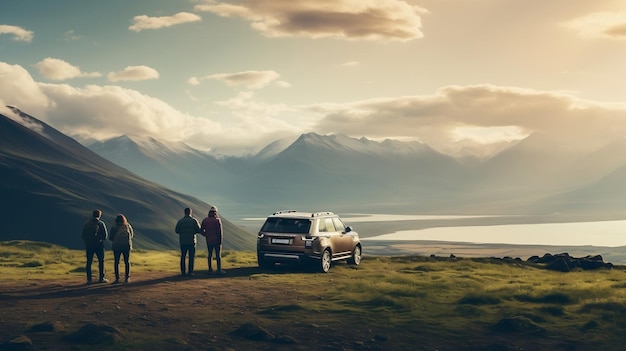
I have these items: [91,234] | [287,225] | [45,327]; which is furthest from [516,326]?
[91,234]

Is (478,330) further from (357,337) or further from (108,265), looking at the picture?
(108,265)

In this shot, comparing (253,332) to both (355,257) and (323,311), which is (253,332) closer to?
(323,311)

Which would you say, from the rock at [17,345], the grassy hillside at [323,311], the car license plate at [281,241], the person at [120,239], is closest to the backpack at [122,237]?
the person at [120,239]

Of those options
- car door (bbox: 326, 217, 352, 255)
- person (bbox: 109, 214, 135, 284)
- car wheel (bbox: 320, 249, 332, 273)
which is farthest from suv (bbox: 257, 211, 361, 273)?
person (bbox: 109, 214, 135, 284)

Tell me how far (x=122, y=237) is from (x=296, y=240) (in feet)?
24.5

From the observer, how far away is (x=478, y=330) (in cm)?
1688

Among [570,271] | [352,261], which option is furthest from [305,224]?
[570,271]

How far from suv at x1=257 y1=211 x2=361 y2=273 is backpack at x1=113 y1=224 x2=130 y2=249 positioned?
6113mm

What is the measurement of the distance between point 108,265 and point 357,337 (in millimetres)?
23378

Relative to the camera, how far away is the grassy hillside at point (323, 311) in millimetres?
15414

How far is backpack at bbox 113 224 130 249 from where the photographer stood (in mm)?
24297

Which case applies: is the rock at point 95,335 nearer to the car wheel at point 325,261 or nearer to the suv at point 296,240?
the suv at point 296,240

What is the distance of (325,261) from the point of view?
29438mm

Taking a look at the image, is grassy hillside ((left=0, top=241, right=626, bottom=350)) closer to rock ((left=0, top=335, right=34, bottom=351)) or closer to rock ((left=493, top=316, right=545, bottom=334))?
rock ((left=493, top=316, right=545, bottom=334))
